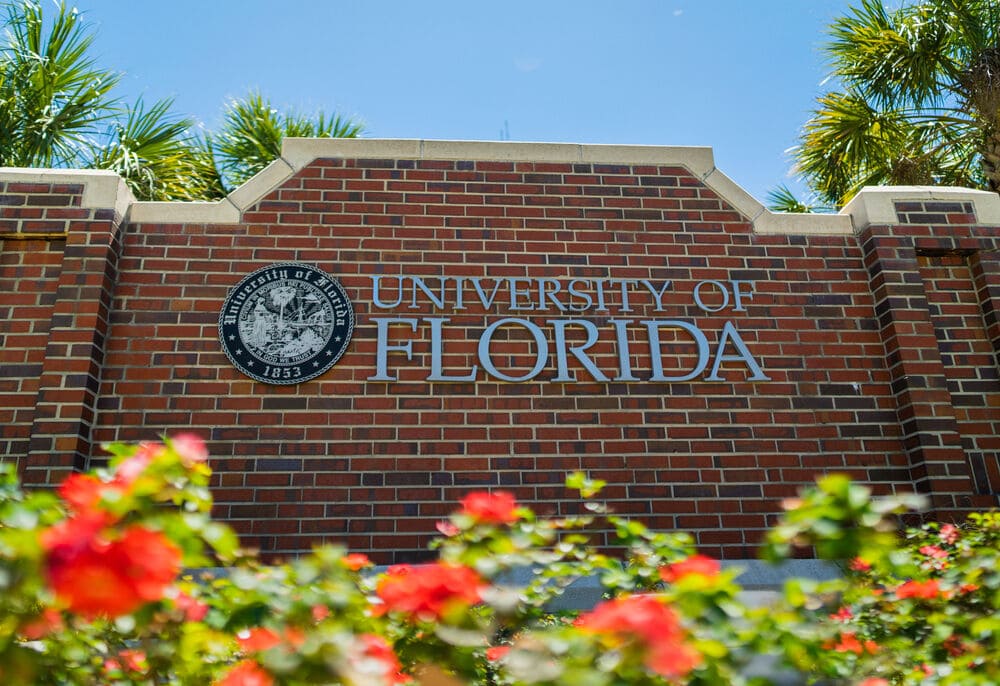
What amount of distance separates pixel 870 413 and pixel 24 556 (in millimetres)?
5357

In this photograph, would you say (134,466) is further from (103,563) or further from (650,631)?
(650,631)

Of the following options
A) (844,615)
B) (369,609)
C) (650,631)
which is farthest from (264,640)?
(844,615)

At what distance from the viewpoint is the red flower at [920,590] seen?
111 inches

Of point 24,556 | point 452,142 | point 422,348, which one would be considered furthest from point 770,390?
point 24,556

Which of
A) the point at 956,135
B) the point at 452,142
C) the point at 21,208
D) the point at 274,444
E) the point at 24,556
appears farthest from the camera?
the point at 956,135

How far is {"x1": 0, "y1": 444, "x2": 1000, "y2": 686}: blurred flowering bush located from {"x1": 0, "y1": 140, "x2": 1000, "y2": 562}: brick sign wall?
8.85 ft

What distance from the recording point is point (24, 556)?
1.63 meters

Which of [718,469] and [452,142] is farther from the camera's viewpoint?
[452,142]

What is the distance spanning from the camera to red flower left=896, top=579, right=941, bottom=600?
2.83 meters

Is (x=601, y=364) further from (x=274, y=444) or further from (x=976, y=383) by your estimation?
(x=976, y=383)

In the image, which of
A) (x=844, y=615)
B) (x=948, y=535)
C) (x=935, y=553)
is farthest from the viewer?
(x=948, y=535)

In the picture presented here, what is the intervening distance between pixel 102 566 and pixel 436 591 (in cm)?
74

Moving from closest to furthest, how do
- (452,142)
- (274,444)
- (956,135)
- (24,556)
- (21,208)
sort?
(24,556), (274,444), (21,208), (452,142), (956,135)

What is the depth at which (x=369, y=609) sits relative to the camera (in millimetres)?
2229
